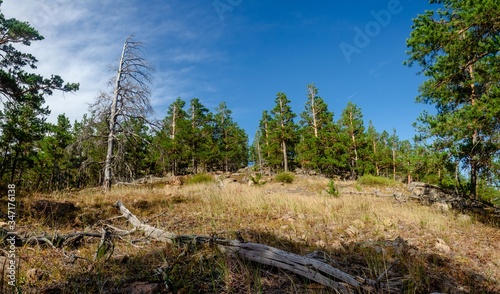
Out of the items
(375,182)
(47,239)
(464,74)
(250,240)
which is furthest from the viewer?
(375,182)

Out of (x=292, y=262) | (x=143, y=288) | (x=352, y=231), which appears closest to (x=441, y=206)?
(x=352, y=231)

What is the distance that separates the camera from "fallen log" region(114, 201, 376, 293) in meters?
2.41

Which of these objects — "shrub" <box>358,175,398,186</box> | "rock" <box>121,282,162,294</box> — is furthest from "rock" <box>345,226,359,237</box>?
"shrub" <box>358,175,398,186</box>

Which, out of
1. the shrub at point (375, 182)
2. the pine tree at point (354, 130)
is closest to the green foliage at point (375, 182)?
the shrub at point (375, 182)

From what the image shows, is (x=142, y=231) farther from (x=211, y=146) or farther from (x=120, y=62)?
(x=211, y=146)

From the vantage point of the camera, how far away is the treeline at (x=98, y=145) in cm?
1219

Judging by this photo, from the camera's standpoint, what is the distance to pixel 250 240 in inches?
167

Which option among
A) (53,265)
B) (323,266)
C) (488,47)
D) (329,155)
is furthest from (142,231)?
(329,155)

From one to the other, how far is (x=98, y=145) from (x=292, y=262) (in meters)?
12.0

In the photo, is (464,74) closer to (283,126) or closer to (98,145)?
(98,145)

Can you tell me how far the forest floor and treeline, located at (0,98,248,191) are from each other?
18.1ft

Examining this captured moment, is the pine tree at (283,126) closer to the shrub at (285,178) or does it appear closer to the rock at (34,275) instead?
the shrub at (285,178)

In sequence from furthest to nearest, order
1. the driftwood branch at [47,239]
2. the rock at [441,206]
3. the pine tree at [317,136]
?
the pine tree at [317,136]
the rock at [441,206]
the driftwood branch at [47,239]

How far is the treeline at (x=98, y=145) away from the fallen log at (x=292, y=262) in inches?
381
